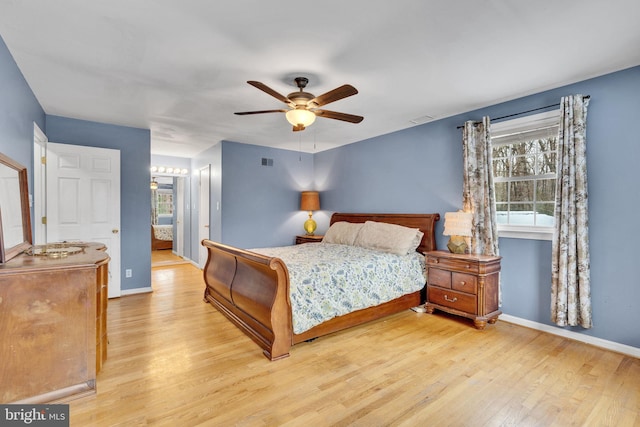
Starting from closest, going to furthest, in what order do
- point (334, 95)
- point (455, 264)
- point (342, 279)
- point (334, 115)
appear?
point (334, 95) < point (334, 115) < point (342, 279) < point (455, 264)

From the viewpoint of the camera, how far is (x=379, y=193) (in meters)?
5.01

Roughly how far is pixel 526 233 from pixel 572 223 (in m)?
0.49

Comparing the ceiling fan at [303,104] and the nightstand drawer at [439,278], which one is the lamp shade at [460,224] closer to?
the nightstand drawer at [439,278]

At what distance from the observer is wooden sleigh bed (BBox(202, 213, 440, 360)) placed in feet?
8.48

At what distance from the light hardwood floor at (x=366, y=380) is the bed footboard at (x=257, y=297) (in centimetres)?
12

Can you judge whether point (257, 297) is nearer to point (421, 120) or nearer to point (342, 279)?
point (342, 279)

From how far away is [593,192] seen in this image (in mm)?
2871

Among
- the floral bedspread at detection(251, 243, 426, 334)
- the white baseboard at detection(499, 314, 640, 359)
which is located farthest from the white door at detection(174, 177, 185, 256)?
the white baseboard at detection(499, 314, 640, 359)

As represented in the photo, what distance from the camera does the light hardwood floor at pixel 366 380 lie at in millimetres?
1861

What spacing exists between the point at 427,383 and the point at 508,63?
265 centimetres

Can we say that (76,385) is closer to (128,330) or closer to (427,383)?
(128,330)

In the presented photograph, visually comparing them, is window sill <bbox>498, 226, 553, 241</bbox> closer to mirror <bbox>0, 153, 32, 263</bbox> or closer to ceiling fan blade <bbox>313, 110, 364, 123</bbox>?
ceiling fan blade <bbox>313, 110, 364, 123</bbox>

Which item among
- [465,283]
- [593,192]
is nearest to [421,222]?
[465,283]

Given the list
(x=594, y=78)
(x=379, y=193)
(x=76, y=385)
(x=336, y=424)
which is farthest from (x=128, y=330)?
(x=594, y=78)
